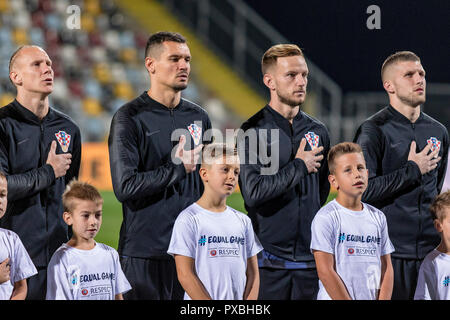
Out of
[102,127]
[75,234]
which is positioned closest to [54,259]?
[75,234]

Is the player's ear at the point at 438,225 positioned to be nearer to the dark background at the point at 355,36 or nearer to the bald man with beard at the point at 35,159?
the bald man with beard at the point at 35,159

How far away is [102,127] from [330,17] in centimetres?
656

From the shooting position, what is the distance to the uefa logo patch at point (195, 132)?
15.2ft

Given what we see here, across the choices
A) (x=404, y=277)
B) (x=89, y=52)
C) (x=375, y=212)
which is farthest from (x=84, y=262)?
(x=89, y=52)

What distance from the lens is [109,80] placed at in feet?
53.3

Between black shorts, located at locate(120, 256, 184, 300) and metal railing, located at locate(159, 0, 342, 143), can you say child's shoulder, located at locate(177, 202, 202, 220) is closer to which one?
black shorts, located at locate(120, 256, 184, 300)

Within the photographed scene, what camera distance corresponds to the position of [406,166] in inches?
187

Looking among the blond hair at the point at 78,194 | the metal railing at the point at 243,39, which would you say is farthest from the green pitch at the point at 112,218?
the blond hair at the point at 78,194

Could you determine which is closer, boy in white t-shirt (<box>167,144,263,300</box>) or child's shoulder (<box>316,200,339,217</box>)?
boy in white t-shirt (<box>167,144,263,300</box>)

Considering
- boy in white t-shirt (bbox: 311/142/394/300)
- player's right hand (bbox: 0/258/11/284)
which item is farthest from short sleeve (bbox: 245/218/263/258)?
player's right hand (bbox: 0/258/11/284)

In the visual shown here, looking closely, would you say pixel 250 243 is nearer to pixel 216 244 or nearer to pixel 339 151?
pixel 216 244

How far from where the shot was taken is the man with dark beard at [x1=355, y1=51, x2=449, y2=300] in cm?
484

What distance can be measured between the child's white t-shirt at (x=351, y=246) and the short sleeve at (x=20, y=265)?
1.62 meters
